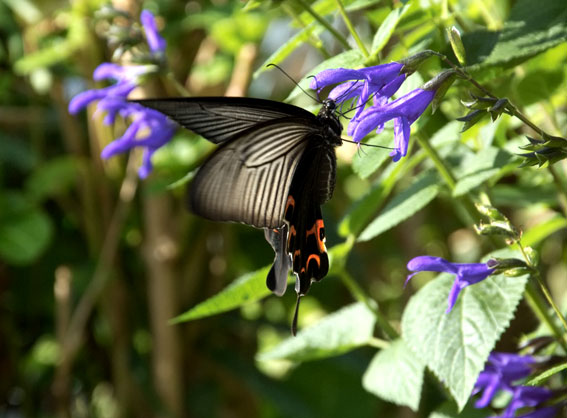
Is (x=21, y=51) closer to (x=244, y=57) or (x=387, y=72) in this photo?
(x=244, y=57)

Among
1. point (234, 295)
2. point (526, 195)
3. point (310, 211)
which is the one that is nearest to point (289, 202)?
point (310, 211)

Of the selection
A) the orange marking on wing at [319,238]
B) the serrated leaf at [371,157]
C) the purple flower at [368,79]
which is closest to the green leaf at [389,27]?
the purple flower at [368,79]

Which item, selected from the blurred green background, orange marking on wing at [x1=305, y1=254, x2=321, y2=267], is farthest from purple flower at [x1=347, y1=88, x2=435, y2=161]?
the blurred green background

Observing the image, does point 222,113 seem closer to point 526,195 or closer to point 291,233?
point 291,233

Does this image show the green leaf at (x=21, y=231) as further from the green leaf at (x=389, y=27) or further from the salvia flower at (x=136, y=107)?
the green leaf at (x=389, y=27)

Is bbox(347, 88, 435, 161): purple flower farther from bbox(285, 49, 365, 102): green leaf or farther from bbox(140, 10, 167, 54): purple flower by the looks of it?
bbox(140, 10, 167, 54): purple flower

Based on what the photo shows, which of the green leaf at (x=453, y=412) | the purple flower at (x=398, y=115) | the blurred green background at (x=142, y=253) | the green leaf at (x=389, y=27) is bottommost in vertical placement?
the blurred green background at (x=142, y=253)
